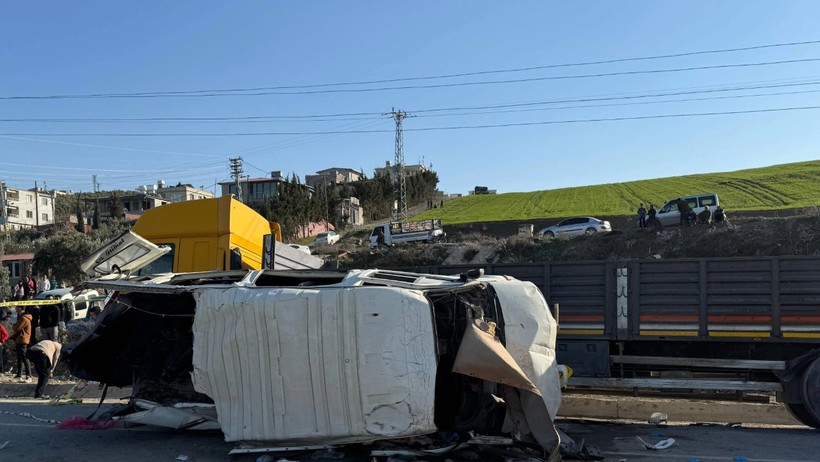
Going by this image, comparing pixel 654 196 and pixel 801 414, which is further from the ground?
pixel 654 196

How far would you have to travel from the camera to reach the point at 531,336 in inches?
217

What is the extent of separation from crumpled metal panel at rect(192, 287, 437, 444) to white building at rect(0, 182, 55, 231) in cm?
9797

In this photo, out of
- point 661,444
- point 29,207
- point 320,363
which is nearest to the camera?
point 320,363

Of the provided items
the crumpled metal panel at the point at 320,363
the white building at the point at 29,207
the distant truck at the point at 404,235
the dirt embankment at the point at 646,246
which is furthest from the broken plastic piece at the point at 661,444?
the white building at the point at 29,207

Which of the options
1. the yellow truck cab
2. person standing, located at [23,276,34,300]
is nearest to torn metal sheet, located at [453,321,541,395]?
the yellow truck cab

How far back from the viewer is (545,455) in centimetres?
507

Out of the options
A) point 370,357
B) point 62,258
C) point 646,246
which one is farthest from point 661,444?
point 62,258

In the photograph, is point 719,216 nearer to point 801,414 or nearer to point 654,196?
point 801,414

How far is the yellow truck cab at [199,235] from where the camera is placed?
8.74m

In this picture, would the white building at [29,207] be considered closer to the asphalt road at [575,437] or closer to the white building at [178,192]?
the white building at [178,192]

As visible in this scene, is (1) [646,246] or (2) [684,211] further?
(2) [684,211]

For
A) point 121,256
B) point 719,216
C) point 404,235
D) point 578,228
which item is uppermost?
point 719,216

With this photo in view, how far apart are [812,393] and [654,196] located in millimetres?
57119

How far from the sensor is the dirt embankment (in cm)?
2348
